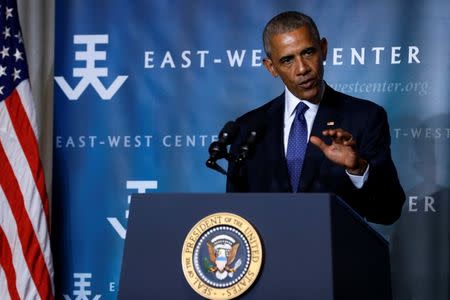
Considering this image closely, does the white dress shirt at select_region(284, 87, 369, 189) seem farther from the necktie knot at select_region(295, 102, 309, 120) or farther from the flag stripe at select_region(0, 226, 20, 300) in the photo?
the flag stripe at select_region(0, 226, 20, 300)

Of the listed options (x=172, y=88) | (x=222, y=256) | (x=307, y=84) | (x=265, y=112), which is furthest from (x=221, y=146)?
(x=172, y=88)

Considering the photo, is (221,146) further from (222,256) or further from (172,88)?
(172,88)

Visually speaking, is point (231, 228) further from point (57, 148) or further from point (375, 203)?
point (57, 148)

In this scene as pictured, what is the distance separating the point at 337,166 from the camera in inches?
112

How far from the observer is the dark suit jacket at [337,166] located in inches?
108

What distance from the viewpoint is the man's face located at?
2.98 m

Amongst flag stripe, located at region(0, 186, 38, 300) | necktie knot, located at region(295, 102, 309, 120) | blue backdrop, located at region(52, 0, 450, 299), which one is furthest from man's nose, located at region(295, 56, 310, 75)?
flag stripe, located at region(0, 186, 38, 300)

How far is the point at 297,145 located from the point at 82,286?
6.26 ft

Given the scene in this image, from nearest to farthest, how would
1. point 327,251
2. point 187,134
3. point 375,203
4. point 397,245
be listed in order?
1. point 327,251
2. point 375,203
3. point 397,245
4. point 187,134

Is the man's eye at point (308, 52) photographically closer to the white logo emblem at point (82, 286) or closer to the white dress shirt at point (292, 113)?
the white dress shirt at point (292, 113)

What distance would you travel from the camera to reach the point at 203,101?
4.42 m

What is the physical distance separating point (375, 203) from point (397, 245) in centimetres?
138

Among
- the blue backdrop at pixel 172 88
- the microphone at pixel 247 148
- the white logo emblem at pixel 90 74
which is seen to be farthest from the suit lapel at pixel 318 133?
the white logo emblem at pixel 90 74

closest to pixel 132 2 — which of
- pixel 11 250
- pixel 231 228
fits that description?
pixel 11 250
